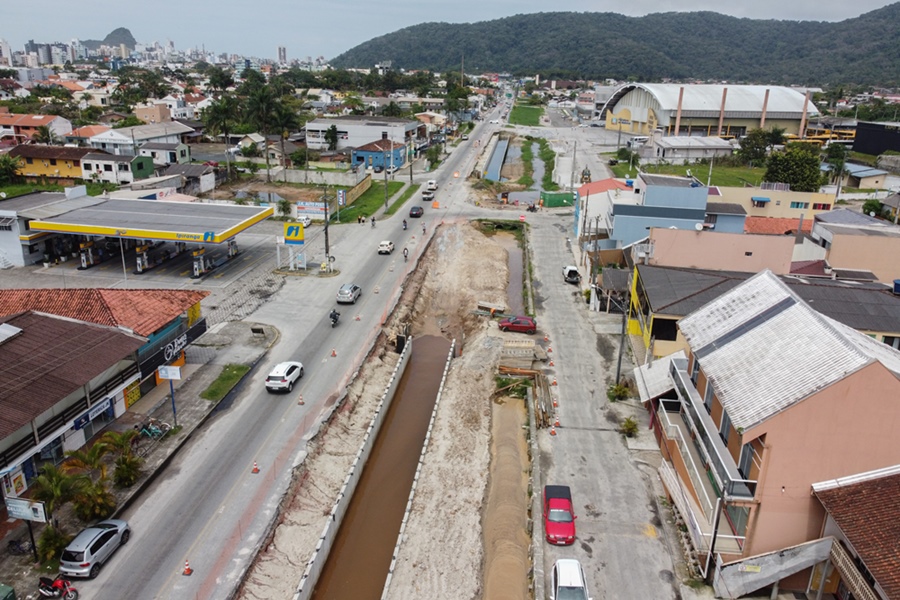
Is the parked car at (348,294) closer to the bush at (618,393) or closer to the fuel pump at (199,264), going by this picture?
the fuel pump at (199,264)

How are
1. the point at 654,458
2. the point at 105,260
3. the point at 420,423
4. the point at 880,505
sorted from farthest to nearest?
Result: the point at 105,260 < the point at 420,423 < the point at 654,458 < the point at 880,505

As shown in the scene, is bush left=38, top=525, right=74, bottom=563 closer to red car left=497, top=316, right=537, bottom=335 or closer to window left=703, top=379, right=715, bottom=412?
window left=703, top=379, right=715, bottom=412

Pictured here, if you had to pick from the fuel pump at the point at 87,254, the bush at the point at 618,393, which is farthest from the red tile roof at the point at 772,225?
the fuel pump at the point at 87,254

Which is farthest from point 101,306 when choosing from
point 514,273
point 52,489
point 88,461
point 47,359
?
point 514,273

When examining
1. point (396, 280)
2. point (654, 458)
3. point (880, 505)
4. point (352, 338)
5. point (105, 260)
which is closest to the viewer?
point (880, 505)

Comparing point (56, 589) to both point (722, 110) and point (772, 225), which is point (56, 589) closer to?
point (772, 225)

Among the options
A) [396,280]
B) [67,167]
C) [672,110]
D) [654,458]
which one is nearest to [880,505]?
[654,458]

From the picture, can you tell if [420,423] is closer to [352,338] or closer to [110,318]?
[352,338]
